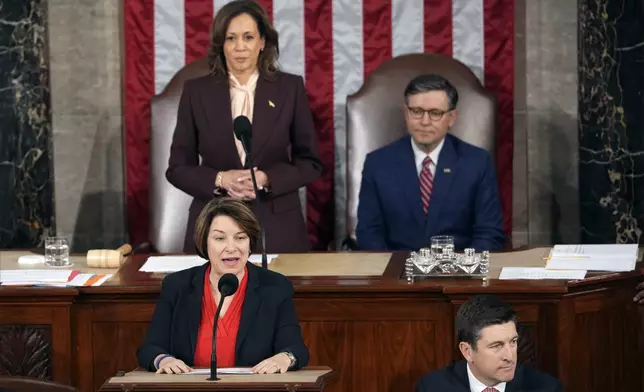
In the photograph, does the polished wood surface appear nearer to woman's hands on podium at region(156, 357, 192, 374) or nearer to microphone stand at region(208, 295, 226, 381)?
microphone stand at region(208, 295, 226, 381)

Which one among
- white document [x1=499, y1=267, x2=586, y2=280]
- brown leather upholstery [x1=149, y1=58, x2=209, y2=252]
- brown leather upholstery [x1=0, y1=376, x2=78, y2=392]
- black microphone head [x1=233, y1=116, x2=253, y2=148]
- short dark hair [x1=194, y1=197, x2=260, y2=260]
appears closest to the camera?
brown leather upholstery [x1=0, y1=376, x2=78, y2=392]

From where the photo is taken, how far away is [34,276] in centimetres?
541

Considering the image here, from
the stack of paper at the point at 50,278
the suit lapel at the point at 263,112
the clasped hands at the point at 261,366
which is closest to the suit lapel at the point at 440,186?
the suit lapel at the point at 263,112

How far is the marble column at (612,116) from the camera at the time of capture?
22.6ft

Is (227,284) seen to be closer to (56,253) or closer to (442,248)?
(442,248)

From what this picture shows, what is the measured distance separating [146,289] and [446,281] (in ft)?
3.43

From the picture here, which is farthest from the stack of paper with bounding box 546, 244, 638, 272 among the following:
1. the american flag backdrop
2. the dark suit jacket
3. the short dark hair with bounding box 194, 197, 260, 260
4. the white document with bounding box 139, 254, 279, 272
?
the american flag backdrop

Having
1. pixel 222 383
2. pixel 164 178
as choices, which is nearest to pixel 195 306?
pixel 222 383

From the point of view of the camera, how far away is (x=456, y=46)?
23.9ft

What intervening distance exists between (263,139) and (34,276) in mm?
1404

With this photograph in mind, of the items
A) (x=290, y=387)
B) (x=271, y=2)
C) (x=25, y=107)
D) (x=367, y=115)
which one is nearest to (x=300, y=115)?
(x=367, y=115)

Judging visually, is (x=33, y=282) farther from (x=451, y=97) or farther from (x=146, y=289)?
(x=451, y=97)

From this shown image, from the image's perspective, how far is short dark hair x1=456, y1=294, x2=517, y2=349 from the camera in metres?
4.45

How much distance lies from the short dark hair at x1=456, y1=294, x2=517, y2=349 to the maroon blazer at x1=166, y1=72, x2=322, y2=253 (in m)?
1.96
